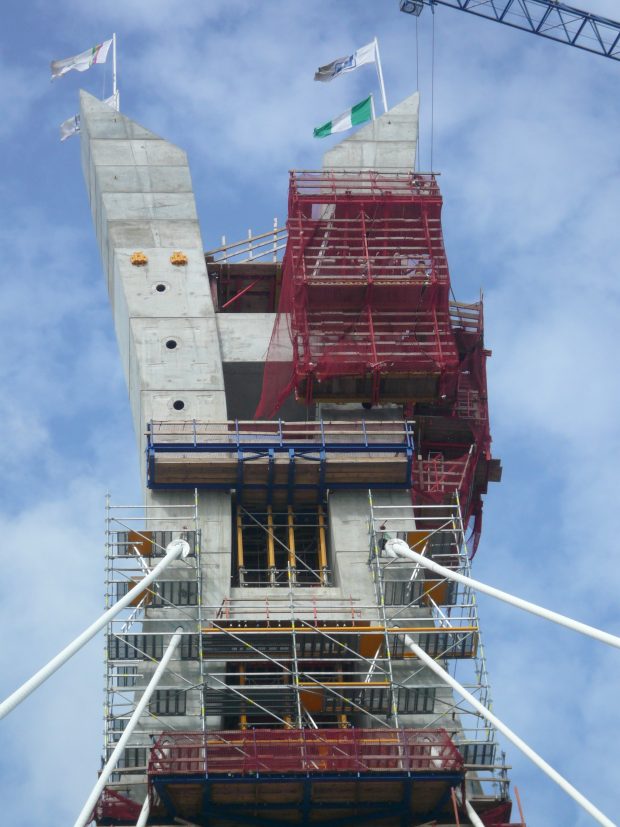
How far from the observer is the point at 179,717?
2756 inches

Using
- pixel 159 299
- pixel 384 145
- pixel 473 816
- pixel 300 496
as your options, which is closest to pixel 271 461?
pixel 300 496

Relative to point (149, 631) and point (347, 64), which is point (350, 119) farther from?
point (149, 631)

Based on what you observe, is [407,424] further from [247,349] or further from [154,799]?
[154,799]

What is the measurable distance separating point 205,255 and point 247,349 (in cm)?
785

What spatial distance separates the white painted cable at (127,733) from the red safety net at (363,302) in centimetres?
1485

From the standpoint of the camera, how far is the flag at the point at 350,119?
95562 millimetres

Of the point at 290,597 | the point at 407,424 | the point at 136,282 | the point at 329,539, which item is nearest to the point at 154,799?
the point at 290,597

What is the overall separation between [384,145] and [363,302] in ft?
38.7

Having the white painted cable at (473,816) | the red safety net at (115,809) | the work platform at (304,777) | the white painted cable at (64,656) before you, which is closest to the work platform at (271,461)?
the white painted cable at (64,656)

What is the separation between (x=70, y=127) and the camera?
9512cm

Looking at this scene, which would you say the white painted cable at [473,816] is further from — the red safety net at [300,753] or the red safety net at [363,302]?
the red safety net at [363,302]

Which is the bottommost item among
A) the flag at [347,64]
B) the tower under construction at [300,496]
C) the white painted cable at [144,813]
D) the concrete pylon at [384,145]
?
the white painted cable at [144,813]

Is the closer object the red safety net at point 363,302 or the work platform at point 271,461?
the work platform at point 271,461

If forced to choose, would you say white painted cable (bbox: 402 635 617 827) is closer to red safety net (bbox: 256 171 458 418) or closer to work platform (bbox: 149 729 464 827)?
work platform (bbox: 149 729 464 827)
